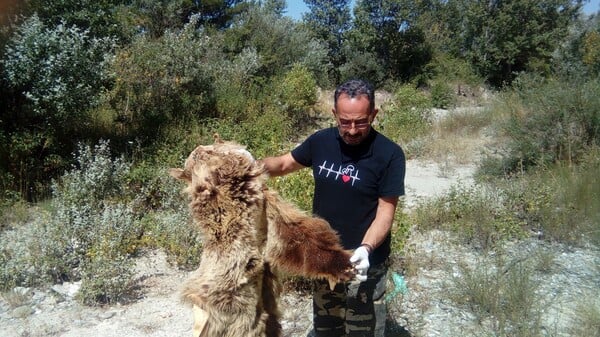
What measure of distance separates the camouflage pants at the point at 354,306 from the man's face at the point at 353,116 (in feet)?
2.36

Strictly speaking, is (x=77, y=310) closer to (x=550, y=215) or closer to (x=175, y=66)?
(x=550, y=215)

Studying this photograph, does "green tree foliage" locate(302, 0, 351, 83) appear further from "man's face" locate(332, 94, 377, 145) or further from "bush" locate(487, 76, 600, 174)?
"man's face" locate(332, 94, 377, 145)

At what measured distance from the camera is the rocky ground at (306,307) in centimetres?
371

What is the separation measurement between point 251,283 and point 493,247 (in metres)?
4.07

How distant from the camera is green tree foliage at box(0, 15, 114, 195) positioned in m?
5.99

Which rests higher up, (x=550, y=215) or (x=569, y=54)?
(x=569, y=54)

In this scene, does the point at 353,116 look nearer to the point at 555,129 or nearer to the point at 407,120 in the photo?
the point at 555,129

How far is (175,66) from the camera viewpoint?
29.5 ft

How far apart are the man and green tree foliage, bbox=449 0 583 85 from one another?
818 inches

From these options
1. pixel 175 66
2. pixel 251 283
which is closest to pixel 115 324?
pixel 251 283

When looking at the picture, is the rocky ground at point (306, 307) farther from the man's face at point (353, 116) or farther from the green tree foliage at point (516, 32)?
the green tree foliage at point (516, 32)

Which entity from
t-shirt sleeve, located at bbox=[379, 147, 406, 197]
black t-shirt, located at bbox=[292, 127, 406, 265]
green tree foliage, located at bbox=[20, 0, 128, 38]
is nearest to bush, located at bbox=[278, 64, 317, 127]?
green tree foliage, located at bbox=[20, 0, 128, 38]

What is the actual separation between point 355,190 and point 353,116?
1.31 ft

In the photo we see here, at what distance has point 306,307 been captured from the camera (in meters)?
4.05
